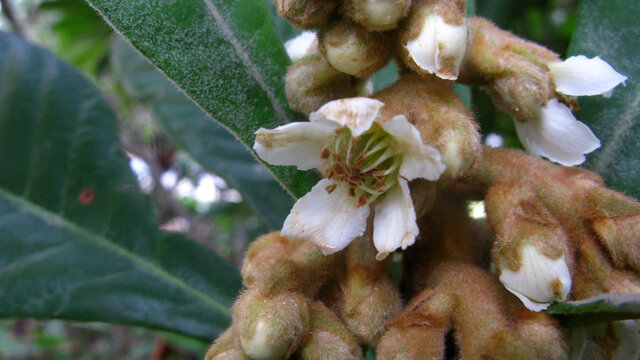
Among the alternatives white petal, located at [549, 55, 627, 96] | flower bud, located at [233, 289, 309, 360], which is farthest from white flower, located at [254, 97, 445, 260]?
white petal, located at [549, 55, 627, 96]

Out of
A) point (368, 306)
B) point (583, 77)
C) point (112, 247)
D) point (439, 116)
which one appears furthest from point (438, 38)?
point (112, 247)

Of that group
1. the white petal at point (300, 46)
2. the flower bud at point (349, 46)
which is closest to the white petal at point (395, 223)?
the flower bud at point (349, 46)

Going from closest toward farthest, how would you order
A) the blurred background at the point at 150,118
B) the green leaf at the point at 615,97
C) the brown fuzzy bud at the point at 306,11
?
the brown fuzzy bud at the point at 306,11 < the green leaf at the point at 615,97 < the blurred background at the point at 150,118

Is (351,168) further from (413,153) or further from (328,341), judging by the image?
(328,341)

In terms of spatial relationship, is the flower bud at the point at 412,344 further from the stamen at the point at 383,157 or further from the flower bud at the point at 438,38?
the flower bud at the point at 438,38

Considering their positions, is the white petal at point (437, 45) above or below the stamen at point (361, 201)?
above

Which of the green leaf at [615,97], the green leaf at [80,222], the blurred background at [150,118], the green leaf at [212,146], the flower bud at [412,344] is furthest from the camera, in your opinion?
the blurred background at [150,118]

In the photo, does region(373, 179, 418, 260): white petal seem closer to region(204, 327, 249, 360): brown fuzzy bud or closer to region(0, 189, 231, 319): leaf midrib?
region(204, 327, 249, 360): brown fuzzy bud
